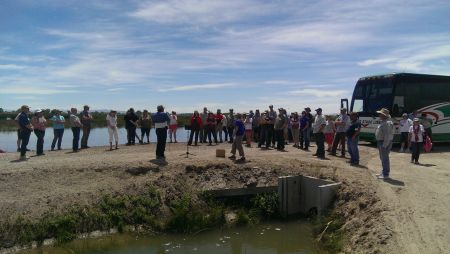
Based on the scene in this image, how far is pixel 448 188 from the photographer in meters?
10.5

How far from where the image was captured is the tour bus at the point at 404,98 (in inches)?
720

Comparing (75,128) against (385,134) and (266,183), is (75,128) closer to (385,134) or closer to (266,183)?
(266,183)

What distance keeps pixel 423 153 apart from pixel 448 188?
7317 mm

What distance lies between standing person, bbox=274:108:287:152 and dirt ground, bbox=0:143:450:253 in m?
1.49

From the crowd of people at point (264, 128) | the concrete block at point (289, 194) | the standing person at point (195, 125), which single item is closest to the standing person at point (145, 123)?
the crowd of people at point (264, 128)

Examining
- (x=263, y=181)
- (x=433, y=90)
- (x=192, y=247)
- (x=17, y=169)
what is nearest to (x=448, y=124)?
(x=433, y=90)

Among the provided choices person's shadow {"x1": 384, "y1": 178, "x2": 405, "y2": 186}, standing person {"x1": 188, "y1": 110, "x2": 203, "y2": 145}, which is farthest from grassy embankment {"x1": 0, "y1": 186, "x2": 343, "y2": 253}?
standing person {"x1": 188, "y1": 110, "x2": 203, "y2": 145}

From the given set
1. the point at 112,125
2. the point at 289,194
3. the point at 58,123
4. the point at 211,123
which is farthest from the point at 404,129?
the point at 58,123

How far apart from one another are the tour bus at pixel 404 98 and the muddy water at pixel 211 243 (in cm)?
931

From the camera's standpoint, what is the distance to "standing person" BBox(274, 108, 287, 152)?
16672mm

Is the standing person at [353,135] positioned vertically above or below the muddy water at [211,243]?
above

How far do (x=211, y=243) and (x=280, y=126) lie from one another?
24.9ft

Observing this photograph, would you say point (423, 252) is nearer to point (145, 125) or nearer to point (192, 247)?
point (192, 247)

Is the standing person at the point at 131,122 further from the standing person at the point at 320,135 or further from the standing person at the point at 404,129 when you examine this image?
the standing person at the point at 404,129
